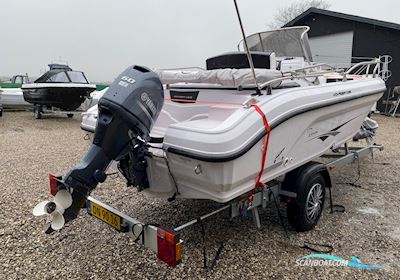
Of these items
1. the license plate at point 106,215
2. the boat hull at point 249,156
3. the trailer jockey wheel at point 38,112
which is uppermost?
the boat hull at point 249,156

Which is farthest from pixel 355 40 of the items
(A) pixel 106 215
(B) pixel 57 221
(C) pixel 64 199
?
(B) pixel 57 221

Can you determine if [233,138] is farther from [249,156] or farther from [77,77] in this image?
[77,77]

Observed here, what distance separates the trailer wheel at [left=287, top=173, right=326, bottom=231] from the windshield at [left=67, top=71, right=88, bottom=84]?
342 inches

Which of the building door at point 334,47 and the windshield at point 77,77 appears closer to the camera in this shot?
the windshield at point 77,77

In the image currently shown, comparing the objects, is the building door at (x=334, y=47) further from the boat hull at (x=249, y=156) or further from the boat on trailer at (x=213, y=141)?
the boat hull at (x=249, y=156)

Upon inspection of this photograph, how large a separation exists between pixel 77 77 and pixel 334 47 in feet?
34.6

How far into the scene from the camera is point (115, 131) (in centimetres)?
212

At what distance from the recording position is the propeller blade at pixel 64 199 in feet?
6.98

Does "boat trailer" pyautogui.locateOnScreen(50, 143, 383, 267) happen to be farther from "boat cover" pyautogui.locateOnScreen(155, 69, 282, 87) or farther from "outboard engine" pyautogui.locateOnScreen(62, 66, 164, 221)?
"boat cover" pyautogui.locateOnScreen(155, 69, 282, 87)

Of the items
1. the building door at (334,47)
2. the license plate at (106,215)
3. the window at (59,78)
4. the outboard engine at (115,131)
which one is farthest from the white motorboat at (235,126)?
the building door at (334,47)

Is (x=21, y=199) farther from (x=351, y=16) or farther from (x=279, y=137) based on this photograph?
(x=351, y=16)

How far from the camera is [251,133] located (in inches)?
86.9

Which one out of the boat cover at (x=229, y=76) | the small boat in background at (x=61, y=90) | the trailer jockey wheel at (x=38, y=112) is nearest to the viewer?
the boat cover at (x=229, y=76)

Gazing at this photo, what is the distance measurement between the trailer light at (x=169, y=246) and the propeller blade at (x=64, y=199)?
587 millimetres
